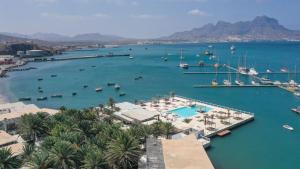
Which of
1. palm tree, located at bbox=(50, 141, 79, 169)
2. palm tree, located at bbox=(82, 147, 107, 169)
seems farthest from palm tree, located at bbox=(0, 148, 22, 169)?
palm tree, located at bbox=(82, 147, 107, 169)

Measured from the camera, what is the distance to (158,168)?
3575cm

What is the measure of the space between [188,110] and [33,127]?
40.5 metres

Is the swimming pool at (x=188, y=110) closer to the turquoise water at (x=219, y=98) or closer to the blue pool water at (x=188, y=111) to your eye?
the blue pool water at (x=188, y=111)

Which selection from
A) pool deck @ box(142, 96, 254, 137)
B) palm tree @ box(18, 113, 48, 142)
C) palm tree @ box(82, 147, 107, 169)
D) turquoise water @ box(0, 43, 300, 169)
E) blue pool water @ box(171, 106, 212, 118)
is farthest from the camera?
blue pool water @ box(171, 106, 212, 118)

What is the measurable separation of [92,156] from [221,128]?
119ft

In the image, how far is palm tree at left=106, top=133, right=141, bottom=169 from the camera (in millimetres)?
37156

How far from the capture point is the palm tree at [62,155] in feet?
115

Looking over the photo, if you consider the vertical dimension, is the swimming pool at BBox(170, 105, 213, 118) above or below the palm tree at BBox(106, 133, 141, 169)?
below

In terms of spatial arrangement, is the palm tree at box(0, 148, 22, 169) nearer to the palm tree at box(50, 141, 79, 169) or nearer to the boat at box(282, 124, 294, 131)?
the palm tree at box(50, 141, 79, 169)

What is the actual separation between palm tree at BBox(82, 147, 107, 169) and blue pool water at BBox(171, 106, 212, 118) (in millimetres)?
39260

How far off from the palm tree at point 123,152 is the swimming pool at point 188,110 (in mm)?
35147

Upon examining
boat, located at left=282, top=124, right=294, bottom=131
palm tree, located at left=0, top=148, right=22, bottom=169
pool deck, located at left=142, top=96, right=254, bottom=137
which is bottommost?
boat, located at left=282, top=124, right=294, bottom=131

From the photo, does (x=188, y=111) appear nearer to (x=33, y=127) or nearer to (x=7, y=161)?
(x=33, y=127)

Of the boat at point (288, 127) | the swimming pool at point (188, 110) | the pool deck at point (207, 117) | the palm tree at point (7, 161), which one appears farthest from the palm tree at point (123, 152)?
the boat at point (288, 127)
